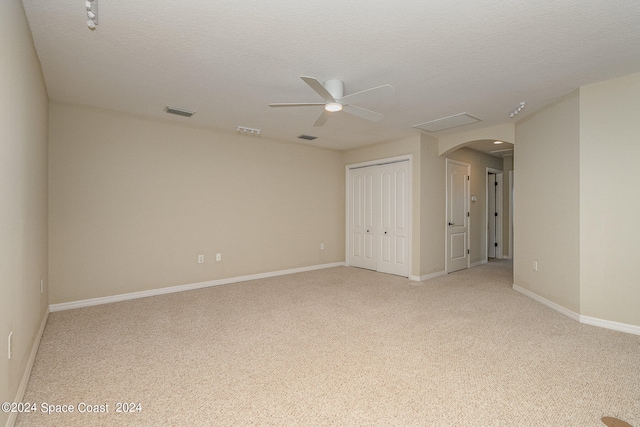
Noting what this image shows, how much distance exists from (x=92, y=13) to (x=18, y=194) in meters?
1.29

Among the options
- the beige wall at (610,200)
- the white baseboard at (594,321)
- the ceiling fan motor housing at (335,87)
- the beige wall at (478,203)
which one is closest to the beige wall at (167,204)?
the ceiling fan motor housing at (335,87)

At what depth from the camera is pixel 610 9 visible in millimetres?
2035

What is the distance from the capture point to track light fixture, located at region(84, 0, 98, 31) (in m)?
1.96

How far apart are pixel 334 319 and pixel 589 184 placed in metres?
3.10

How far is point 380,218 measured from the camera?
19.8 feet

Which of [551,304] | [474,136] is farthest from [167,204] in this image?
[551,304]

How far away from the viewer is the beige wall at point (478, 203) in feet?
21.5

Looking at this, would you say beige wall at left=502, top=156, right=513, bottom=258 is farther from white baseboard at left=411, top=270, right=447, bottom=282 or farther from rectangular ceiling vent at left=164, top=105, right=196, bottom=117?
rectangular ceiling vent at left=164, top=105, right=196, bottom=117

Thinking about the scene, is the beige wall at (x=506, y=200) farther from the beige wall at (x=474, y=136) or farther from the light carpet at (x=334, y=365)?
the light carpet at (x=334, y=365)

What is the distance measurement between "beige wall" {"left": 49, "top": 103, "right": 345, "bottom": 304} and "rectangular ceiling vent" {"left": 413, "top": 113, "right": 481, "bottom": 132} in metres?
2.32

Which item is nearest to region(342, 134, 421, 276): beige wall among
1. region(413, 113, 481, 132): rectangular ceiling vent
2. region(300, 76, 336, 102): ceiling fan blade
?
region(413, 113, 481, 132): rectangular ceiling vent

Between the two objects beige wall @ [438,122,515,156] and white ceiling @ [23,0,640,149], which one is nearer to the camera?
Result: white ceiling @ [23,0,640,149]

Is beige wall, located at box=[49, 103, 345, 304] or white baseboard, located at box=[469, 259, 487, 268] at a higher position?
beige wall, located at box=[49, 103, 345, 304]

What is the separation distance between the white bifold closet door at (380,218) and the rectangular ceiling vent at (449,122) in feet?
2.78
